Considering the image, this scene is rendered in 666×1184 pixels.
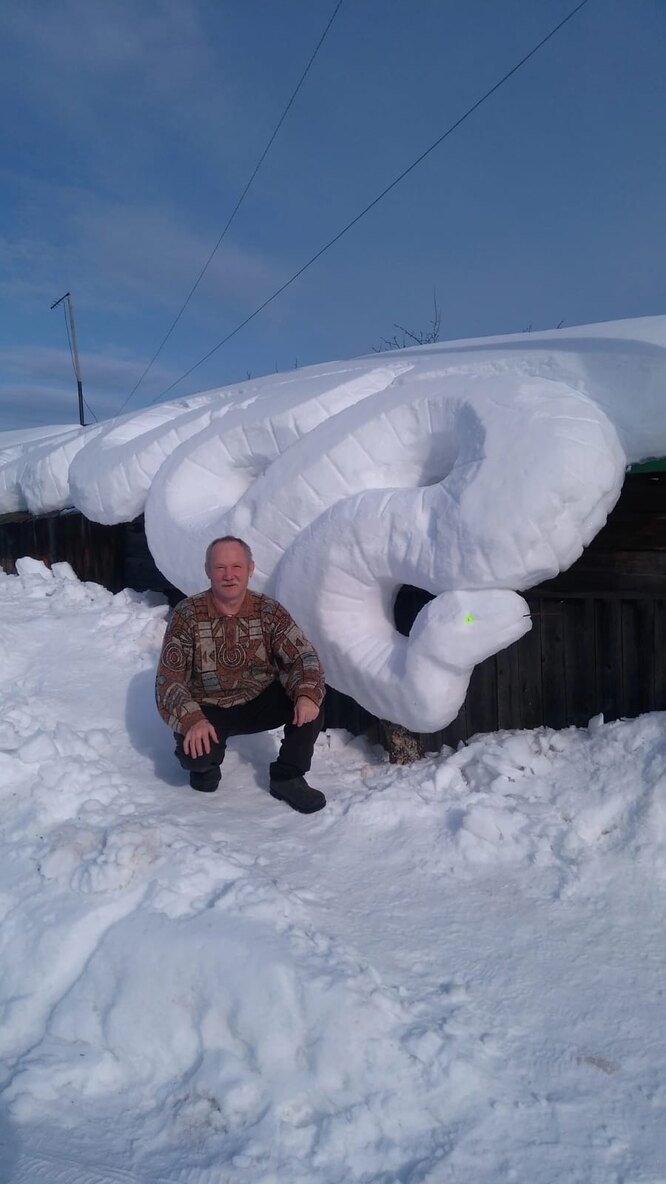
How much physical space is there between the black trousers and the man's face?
47 centimetres

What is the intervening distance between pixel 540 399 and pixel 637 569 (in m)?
1.04

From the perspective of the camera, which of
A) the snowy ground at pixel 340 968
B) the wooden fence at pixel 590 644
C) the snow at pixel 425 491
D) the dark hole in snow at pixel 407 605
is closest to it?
the snowy ground at pixel 340 968

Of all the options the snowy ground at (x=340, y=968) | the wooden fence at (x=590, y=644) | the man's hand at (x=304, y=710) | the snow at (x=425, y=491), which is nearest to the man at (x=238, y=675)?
the man's hand at (x=304, y=710)

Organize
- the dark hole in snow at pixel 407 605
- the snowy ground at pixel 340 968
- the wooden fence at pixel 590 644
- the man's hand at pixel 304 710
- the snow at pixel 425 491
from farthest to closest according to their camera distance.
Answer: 1. the dark hole in snow at pixel 407 605
2. the wooden fence at pixel 590 644
3. the man's hand at pixel 304 710
4. the snow at pixel 425 491
5. the snowy ground at pixel 340 968

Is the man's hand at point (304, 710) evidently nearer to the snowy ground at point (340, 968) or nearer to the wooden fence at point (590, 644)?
the snowy ground at point (340, 968)

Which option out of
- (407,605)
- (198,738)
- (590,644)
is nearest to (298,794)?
(198,738)

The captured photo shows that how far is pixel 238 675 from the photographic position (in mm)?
3508

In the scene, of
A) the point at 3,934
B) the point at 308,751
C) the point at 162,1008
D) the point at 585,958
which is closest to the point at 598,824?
the point at 585,958

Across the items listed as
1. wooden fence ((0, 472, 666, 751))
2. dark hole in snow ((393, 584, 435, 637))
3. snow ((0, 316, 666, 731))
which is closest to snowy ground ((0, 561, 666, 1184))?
wooden fence ((0, 472, 666, 751))

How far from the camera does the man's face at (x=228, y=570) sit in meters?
3.39

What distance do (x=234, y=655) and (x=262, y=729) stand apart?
0.39 meters

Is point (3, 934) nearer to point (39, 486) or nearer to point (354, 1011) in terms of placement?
point (354, 1011)

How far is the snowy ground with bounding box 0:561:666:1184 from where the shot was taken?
1.89m

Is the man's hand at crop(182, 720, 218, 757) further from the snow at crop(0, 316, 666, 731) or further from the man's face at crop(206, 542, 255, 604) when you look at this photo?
the snow at crop(0, 316, 666, 731)
